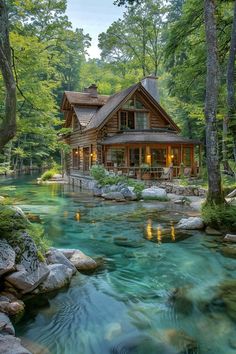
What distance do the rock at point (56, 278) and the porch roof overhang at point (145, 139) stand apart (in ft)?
49.6

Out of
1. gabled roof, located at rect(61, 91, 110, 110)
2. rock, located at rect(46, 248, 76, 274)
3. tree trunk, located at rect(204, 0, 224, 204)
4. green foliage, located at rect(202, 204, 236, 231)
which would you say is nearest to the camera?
rock, located at rect(46, 248, 76, 274)

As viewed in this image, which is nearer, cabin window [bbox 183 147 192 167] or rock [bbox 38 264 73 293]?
rock [bbox 38 264 73 293]

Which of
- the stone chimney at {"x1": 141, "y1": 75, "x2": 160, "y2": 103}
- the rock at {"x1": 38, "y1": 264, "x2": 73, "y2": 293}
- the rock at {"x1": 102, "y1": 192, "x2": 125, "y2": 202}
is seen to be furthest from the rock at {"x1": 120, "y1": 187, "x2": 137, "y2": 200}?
the stone chimney at {"x1": 141, "y1": 75, "x2": 160, "y2": 103}

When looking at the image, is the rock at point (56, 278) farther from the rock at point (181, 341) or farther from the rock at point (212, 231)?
the rock at point (212, 231)

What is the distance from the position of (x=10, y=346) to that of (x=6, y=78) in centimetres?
471

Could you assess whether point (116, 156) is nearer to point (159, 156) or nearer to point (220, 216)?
point (159, 156)

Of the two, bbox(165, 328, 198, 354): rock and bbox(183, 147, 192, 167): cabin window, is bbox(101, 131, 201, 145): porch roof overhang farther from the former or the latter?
bbox(165, 328, 198, 354): rock

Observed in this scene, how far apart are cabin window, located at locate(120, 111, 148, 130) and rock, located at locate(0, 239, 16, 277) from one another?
1962 cm

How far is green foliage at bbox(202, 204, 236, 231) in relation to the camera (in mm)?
9008

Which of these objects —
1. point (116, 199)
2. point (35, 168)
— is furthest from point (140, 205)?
point (35, 168)

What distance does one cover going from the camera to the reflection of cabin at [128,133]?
2170cm

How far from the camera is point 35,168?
43.2m

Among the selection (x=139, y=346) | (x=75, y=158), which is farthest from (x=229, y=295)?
(x=75, y=158)

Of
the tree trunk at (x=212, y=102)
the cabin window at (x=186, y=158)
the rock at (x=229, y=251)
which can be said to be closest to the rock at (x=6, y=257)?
the rock at (x=229, y=251)
